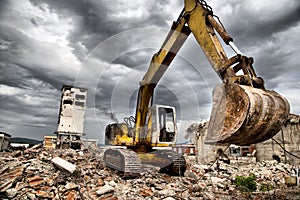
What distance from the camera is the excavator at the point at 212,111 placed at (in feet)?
8.59

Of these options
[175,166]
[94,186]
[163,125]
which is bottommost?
[94,186]

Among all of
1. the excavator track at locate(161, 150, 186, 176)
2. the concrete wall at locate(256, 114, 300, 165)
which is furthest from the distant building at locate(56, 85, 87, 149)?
the concrete wall at locate(256, 114, 300, 165)

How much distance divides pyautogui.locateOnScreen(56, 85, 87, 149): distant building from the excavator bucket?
45.9ft

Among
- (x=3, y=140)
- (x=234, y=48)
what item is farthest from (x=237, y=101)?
(x=3, y=140)

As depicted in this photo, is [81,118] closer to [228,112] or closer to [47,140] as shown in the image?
[47,140]

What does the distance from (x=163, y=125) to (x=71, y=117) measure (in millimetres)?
11737

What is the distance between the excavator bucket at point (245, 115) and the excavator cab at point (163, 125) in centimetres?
365

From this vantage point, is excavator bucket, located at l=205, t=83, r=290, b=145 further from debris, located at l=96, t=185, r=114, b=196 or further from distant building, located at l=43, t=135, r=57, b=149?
distant building, located at l=43, t=135, r=57, b=149

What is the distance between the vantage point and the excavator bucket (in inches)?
100

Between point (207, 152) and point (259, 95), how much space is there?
41.8 feet

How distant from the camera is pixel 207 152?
14617mm

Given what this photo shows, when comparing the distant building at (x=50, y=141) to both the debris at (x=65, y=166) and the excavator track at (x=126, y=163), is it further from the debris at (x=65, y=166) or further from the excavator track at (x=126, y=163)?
the debris at (x=65, y=166)

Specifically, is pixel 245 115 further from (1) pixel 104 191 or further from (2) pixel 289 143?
(2) pixel 289 143

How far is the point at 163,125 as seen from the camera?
21.8 ft
